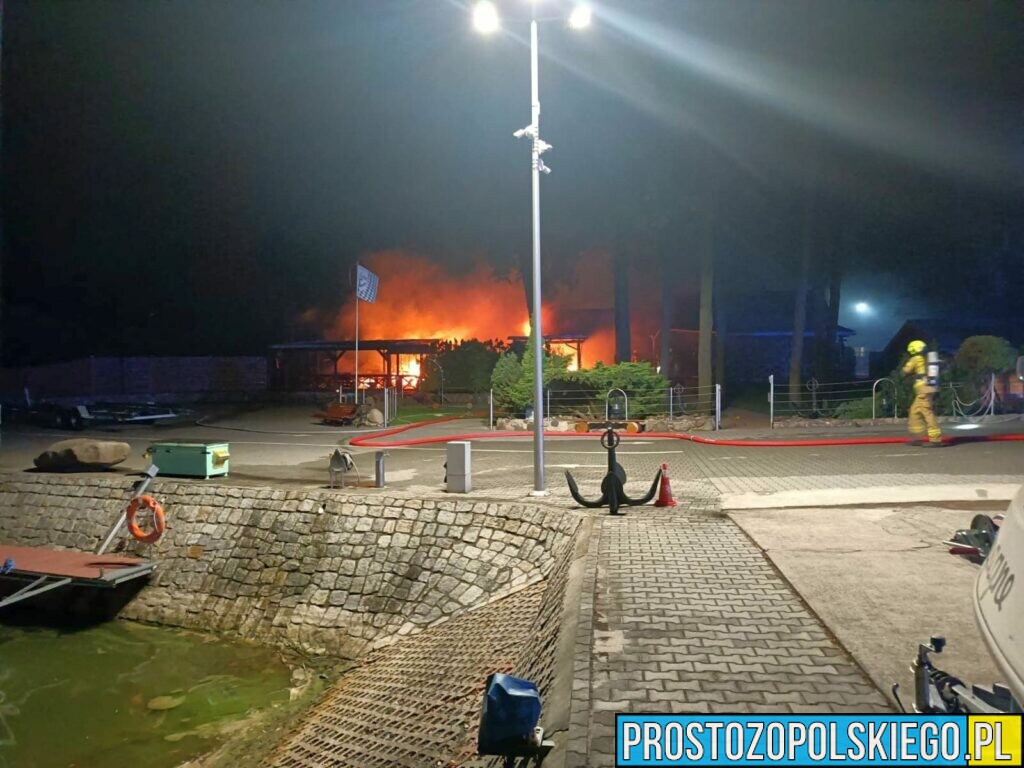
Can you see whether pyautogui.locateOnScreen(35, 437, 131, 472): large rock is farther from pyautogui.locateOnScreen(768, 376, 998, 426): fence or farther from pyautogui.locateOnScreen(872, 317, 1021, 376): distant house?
pyautogui.locateOnScreen(872, 317, 1021, 376): distant house

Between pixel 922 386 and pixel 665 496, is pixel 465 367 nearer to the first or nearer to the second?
pixel 922 386

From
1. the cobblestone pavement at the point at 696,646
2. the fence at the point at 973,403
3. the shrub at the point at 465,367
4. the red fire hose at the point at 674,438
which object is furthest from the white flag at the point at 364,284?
the cobblestone pavement at the point at 696,646

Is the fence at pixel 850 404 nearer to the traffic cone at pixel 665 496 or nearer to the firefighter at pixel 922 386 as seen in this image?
the firefighter at pixel 922 386

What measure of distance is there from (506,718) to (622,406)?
63.7ft

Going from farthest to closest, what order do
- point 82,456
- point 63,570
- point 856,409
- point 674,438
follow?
point 856,409, point 674,438, point 82,456, point 63,570

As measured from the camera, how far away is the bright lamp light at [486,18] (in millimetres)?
9266

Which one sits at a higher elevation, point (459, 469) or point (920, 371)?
point (920, 371)

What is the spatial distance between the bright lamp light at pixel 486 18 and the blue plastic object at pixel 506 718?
8841mm

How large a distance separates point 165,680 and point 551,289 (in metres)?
36.2

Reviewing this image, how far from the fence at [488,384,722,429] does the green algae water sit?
13359 mm

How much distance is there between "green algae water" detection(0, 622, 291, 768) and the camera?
797 centimetres

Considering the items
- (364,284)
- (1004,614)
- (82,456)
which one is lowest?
(82,456)

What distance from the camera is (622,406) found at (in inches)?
870

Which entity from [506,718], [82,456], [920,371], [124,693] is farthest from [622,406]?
[506,718]
